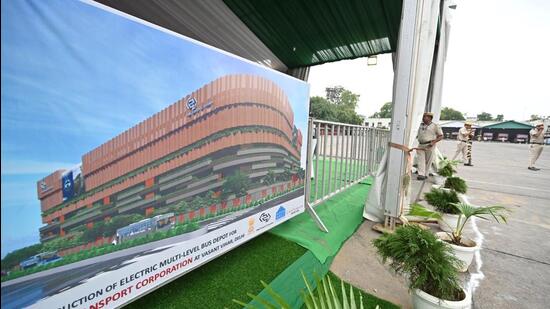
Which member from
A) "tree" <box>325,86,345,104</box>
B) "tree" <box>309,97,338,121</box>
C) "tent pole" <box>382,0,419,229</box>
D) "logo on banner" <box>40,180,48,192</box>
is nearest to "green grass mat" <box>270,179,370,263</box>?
"tent pole" <box>382,0,419,229</box>

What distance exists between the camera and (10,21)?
0.86 m

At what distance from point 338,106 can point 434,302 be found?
58.8 metres

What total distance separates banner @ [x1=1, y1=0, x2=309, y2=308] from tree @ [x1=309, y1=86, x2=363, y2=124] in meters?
44.5

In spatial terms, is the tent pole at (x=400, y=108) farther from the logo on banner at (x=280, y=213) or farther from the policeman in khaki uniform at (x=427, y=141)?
the policeman in khaki uniform at (x=427, y=141)

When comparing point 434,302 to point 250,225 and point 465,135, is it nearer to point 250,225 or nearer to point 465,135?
point 250,225

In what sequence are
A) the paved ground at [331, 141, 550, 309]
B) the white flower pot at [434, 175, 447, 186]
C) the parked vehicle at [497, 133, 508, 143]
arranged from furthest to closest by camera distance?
the parked vehicle at [497, 133, 508, 143] < the white flower pot at [434, 175, 447, 186] < the paved ground at [331, 141, 550, 309]

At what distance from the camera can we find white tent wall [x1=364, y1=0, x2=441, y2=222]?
2918mm

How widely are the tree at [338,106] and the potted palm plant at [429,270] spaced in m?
44.5

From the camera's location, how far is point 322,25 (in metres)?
5.70

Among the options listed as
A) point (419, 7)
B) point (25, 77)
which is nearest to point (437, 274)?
point (25, 77)

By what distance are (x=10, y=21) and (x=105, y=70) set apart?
32 cm

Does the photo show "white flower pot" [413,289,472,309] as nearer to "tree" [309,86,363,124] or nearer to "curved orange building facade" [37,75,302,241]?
"curved orange building facade" [37,75,302,241]

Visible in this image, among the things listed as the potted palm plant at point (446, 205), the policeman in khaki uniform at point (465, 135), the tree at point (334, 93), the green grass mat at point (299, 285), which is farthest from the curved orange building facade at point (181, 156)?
the tree at point (334, 93)

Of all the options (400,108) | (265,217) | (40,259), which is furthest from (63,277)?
(400,108)
